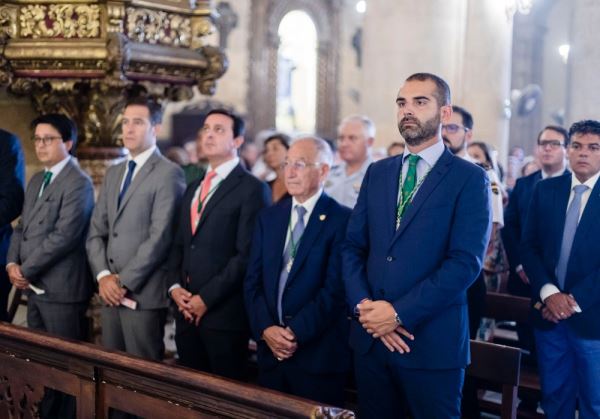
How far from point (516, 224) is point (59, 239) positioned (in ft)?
8.47

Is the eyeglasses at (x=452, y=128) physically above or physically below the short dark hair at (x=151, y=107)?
below

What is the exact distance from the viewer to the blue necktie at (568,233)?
344cm

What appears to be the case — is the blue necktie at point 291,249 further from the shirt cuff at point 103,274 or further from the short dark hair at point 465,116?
the short dark hair at point 465,116

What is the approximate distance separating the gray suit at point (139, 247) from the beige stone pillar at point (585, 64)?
13.5 ft

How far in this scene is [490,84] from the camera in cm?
836

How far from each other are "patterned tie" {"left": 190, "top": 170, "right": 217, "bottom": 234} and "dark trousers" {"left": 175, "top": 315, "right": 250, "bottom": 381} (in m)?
0.45

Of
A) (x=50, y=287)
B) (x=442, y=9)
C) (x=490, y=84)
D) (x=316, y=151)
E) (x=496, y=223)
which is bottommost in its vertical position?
(x=50, y=287)

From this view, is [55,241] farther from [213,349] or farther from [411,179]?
[411,179]

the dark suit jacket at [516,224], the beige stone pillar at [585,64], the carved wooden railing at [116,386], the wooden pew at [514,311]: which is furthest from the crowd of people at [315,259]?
the beige stone pillar at [585,64]

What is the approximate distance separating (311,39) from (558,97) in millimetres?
5647

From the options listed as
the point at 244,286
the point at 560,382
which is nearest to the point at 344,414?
the point at 244,286

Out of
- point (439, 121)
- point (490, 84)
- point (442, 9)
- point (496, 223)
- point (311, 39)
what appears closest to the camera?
point (439, 121)

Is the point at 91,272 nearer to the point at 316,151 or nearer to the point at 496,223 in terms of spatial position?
the point at 316,151

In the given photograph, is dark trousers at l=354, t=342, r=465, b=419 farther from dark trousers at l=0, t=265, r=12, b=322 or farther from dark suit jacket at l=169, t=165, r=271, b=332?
dark trousers at l=0, t=265, r=12, b=322
